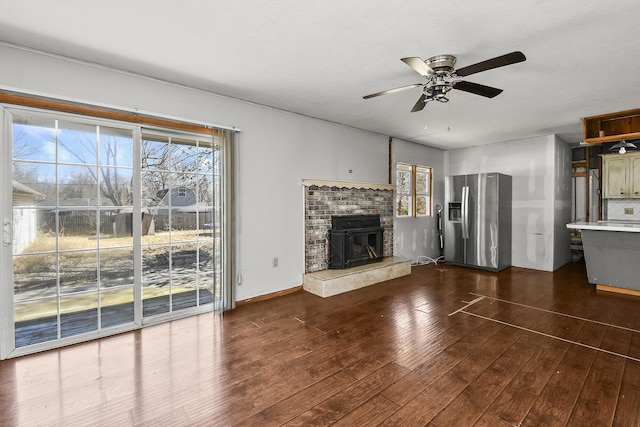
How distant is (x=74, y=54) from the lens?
270cm

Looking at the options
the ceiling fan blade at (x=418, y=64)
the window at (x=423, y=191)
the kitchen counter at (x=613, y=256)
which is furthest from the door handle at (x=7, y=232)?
the kitchen counter at (x=613, y=256)

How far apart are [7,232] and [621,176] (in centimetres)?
929

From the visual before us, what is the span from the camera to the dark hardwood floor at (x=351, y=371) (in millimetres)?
1862

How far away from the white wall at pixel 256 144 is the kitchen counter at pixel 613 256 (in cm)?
367

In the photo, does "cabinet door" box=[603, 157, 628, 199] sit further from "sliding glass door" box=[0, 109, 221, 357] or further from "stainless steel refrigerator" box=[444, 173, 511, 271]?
"sliding glass door" box=[0, 109, 221, 357]

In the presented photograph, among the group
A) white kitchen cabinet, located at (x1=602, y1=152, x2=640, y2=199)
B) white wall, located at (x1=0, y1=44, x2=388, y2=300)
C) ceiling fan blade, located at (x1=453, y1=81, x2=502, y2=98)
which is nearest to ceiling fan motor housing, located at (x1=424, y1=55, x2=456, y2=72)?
ceiling fan blade, located at (x1=453, y1=81, x2=502, y2=98)

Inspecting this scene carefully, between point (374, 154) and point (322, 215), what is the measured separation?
5.87 feet

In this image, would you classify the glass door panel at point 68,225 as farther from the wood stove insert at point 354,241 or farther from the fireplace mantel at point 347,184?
the wood stove insert at point 354,241

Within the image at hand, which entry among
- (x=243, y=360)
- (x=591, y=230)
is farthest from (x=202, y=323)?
(x=591, y=230)

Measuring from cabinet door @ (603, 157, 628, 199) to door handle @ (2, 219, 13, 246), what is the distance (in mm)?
9203

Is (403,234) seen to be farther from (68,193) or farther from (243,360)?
(68,193)

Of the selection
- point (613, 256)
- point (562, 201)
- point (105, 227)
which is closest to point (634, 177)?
point (562, 201)

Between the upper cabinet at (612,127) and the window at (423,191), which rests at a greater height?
the upper cabinet at (612,127)

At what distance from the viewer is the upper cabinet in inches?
170
